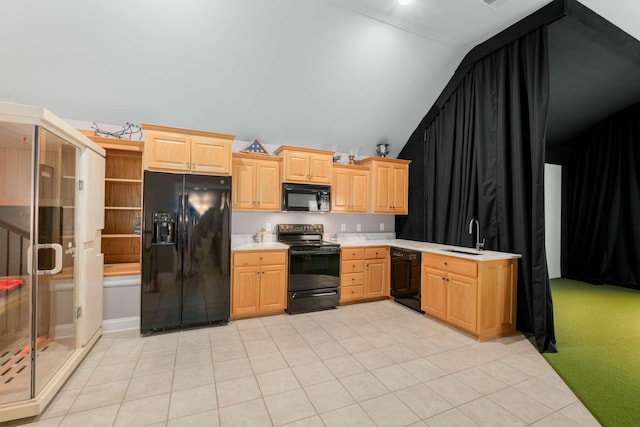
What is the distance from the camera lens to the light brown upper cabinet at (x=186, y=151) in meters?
3.30

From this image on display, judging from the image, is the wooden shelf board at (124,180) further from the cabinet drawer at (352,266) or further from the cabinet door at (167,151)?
the cabinet drawer at (352,266)

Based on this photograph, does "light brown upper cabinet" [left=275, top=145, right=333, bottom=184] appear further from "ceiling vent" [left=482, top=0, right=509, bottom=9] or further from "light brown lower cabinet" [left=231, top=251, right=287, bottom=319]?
"ceiling vent" [left=482, top=0, right=509, bottom=9]

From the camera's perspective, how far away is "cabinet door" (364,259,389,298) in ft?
14.8

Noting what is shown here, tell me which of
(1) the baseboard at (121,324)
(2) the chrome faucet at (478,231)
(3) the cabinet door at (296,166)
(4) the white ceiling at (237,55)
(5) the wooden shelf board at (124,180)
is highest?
(4) the white ceiling at (237,55)

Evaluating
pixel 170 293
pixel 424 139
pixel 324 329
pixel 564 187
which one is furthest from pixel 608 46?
pixel 170 293

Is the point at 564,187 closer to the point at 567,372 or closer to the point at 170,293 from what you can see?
the point at 567,372

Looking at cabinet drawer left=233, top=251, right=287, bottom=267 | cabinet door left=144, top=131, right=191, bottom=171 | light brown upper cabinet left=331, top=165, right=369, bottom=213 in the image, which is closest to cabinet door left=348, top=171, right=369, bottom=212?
light brown upper cabinet left=331, top=165, right=369, bottom=213

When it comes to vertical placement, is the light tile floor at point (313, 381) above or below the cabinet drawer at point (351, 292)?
below

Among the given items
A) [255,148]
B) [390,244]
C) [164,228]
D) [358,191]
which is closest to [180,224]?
[164,228]

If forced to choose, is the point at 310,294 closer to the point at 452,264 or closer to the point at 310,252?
the point at 310,252

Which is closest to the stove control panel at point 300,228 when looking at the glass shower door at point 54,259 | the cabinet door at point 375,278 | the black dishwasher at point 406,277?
the cabinet door at point 375,278

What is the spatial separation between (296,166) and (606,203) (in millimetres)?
6135

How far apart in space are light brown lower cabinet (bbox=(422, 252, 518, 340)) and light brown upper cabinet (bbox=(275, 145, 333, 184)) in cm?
201

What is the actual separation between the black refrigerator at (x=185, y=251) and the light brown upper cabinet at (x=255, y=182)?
0.53 meters
